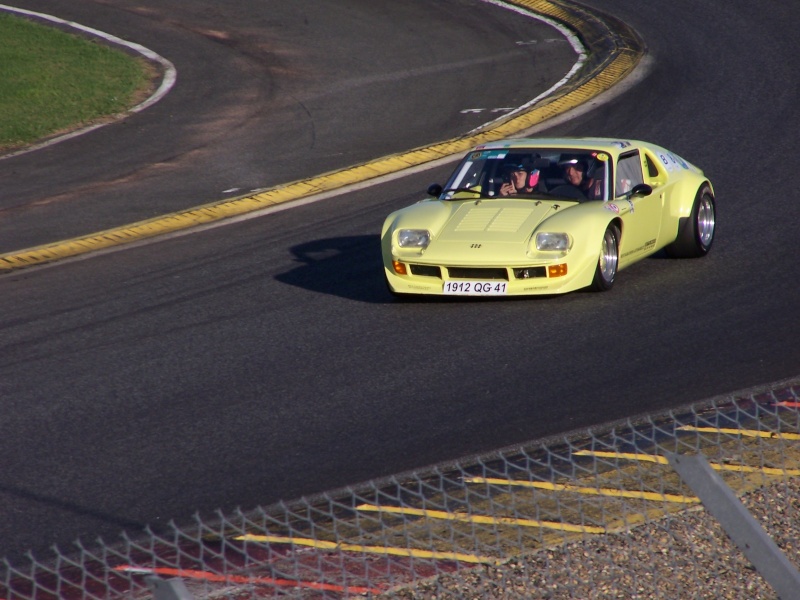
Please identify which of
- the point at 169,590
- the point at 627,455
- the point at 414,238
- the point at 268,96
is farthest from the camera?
the point at 268,96

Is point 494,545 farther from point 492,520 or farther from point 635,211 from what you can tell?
point 635,211

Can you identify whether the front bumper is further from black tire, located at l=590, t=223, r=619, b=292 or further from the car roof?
the car roof

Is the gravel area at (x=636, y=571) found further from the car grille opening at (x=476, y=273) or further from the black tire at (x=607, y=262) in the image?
the black tire at (x=607, y=262)

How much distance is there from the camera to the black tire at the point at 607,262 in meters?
9.70

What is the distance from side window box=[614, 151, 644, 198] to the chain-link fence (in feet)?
14.0

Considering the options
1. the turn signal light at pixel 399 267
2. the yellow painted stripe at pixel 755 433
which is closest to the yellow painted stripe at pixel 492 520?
the yellow painted stripe at pixel 755 433

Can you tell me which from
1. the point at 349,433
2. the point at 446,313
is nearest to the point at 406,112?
the point at 446,313

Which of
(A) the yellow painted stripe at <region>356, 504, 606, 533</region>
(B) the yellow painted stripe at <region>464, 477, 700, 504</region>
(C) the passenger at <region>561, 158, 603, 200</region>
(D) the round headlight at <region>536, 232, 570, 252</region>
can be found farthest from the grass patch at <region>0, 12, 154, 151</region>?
(B) the yellow painted stripe at <region>464, 477, 700, 504</region>

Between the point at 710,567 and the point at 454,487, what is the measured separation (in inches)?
61.0

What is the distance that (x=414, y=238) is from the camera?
9758 millimetres

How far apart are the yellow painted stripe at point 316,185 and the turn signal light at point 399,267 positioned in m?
3.77

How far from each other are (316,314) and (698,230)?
3.47 meters

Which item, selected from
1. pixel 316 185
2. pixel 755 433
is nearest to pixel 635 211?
pixel 755 433

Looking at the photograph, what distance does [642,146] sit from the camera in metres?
10.9
